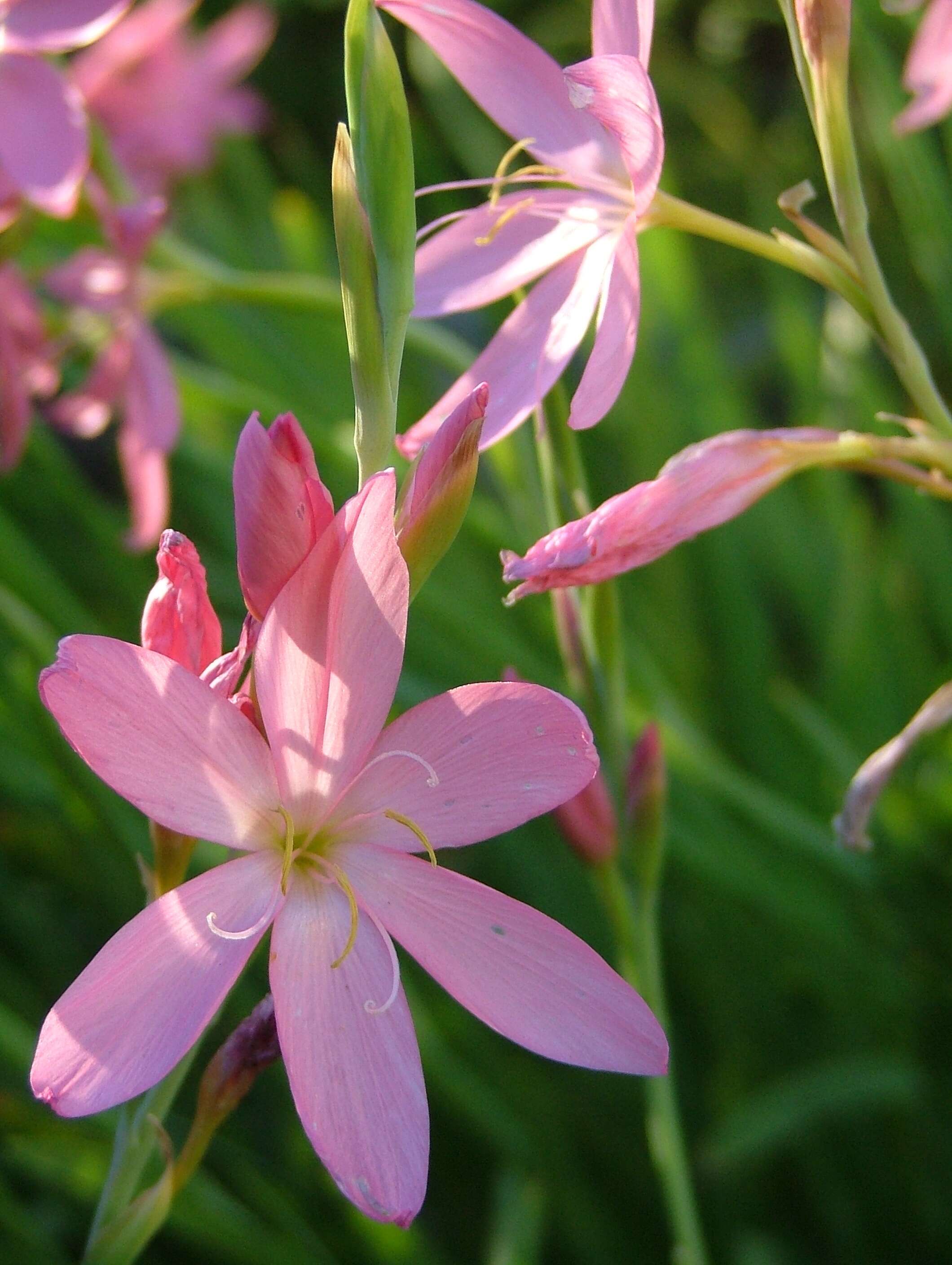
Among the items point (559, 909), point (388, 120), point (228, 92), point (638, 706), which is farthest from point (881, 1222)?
point (228, 92)

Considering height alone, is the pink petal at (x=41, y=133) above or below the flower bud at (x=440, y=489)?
above

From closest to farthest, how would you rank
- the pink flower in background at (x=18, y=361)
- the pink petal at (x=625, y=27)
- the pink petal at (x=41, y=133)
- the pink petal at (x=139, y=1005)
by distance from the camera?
the pink petal at (x=139, y=1005) < the pink petal at (x=625, y=27) < the pink petal at (x=41, y=133) < the pink flower in background at (x=18, y=361)

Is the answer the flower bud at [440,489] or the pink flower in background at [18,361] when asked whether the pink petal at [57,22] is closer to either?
the pink flower in background at [18,361]

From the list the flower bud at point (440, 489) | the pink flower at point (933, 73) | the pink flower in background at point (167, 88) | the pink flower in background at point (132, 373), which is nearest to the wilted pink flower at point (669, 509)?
the flower bud at point (440, 489)

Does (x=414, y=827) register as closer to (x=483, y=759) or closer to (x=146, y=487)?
(x=483, y=759)

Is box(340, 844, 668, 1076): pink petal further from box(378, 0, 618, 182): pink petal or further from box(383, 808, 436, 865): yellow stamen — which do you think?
box(378, 0, 618, 182): pink petal

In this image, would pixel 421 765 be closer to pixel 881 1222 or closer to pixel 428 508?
pixel 428 508

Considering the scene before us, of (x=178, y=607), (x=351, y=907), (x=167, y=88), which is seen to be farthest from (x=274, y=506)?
(x=167, y=88)
